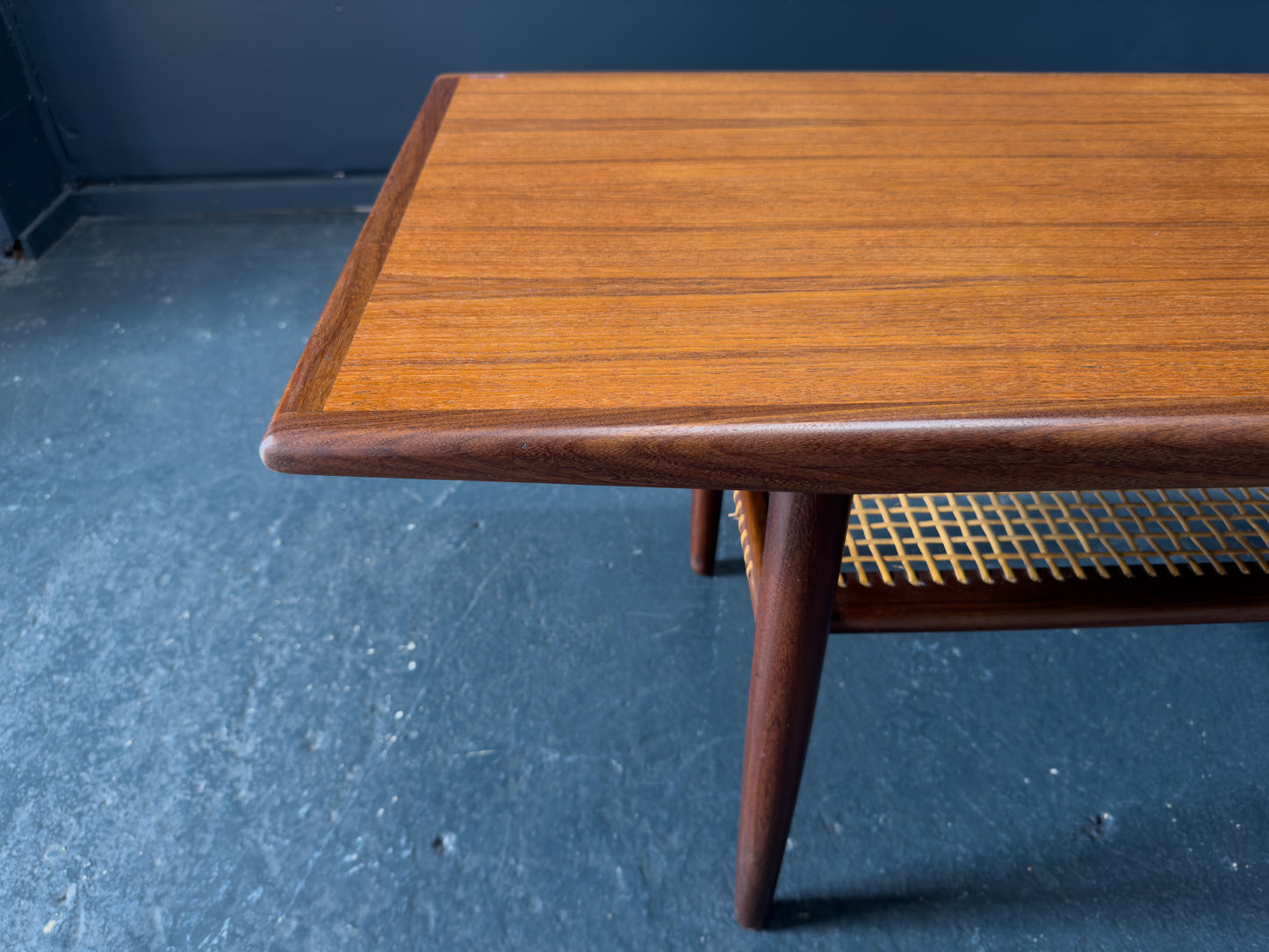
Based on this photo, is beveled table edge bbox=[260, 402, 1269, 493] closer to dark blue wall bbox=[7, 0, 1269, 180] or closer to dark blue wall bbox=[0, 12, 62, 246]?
dark blue wall bbox=[7, 0, 1269, 180]

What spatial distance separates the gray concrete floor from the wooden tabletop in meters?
0.58

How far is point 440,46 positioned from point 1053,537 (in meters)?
1.87

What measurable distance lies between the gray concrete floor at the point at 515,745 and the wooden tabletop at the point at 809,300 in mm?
577

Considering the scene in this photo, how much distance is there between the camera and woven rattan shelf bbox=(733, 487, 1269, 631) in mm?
719

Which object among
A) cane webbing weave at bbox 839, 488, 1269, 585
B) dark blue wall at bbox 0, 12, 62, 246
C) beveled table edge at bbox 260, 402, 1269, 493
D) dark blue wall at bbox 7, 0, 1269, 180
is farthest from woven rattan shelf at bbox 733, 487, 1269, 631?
dark blue wall at bbox 0, 12, 62, 246

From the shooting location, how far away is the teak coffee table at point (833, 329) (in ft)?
1.63

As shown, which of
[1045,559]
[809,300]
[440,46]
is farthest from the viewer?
[440,46]

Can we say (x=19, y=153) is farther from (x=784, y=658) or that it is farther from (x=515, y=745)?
(x=784, y=658)

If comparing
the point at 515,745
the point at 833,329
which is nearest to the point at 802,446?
the point at 833,329

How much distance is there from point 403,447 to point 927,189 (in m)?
0.52

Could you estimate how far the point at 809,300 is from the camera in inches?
23.8

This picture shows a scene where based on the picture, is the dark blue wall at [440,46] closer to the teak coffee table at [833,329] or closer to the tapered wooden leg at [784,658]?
the teak coffee table at [833,329]

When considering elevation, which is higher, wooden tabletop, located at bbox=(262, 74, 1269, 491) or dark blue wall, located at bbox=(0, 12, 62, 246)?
wooden tabletop, located at bbox=(262, 74, 1269, 491)

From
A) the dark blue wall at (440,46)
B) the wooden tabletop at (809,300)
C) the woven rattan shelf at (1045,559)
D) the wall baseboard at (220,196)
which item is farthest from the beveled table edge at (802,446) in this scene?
the wall baseboard at (220,196)
